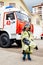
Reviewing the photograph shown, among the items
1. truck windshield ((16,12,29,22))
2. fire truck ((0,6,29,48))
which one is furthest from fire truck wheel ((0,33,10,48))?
truck windshield ((16,12,29,22))

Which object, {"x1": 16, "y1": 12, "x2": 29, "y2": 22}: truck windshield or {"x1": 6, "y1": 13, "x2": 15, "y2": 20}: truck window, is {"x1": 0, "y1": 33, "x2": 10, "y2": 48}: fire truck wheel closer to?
{"x1": 6, "y1": 13, "x2": 15, "y2": 20}: truck window

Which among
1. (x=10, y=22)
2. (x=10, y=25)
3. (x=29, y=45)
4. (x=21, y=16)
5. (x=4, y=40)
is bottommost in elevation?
(x=4, y=40)

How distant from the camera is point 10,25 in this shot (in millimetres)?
17609

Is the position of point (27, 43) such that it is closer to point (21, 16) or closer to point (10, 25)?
point (10, 25)

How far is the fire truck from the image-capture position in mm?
17297

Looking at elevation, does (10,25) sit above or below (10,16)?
below

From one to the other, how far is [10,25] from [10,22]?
0.20 metres

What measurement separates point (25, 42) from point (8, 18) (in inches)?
290

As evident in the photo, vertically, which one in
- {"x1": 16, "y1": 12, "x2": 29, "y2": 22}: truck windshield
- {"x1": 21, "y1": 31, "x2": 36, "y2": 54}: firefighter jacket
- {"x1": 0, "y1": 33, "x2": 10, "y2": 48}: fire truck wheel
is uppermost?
{"x1": 16, "y1": 12, "x2": 29, "y2": 22}: truck windshield

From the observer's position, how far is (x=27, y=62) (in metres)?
10.3

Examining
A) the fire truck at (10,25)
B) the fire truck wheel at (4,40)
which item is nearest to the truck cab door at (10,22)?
the fire truck at (10,25)

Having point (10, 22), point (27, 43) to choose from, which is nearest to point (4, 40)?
point (10, 22)

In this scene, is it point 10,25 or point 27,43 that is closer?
point 27,43

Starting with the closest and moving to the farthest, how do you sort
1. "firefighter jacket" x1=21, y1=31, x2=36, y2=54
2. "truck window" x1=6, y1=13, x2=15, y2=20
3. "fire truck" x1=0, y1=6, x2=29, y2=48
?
"firefighter jacket" x1=21, y1=31, x2=36, y2=54
"fire truck" x1=0, y1=6, x2=29, y2=48
"truck window" x1=6, y1=13, x2=15, y2=20
